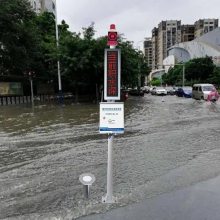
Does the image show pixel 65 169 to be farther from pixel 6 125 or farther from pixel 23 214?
pixel 6 125

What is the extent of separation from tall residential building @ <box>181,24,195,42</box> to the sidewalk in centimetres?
16756

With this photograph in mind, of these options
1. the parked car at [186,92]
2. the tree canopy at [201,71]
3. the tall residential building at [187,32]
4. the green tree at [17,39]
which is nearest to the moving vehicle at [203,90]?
the parked car at [186,92]

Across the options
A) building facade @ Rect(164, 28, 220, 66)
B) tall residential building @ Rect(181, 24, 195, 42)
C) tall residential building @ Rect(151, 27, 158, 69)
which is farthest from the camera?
tall residential building @ Rect(151, 27, 158, 69)

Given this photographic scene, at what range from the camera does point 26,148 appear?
10883 millimetres

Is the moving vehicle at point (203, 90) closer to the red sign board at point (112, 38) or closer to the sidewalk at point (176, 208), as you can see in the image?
the sidewalk at point (176, 208)

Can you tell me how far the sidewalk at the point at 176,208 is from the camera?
5191mm

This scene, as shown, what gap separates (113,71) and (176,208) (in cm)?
232

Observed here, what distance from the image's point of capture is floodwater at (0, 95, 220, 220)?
5.96 metres

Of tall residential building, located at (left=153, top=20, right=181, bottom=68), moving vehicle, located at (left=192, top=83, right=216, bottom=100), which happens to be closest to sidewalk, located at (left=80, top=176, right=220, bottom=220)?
moving vehicle, located at (left=192, top=83, right=216, bottom=100)

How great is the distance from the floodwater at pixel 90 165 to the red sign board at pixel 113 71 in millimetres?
1848

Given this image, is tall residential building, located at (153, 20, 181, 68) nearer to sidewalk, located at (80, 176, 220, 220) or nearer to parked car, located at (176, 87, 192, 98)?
parked car, located at (176, 87, 192, 98)

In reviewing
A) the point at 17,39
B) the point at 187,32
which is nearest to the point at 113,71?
the point at 17,39

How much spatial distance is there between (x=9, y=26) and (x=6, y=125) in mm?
19069

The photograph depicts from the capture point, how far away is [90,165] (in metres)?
8.59
